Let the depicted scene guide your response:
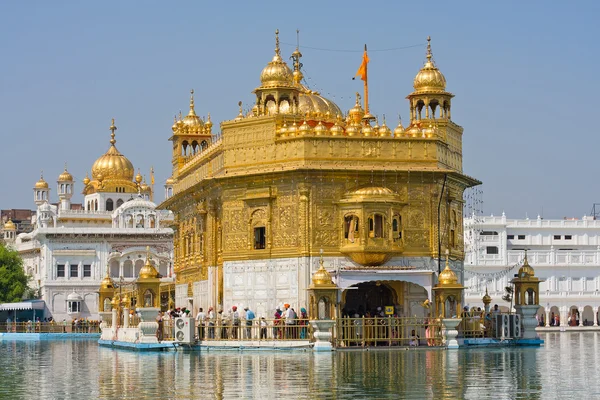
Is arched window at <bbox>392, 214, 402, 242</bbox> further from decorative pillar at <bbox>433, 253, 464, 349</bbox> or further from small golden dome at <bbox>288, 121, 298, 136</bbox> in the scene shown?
small golden dome at <bbox>288, 121, 298, 136</bbox>

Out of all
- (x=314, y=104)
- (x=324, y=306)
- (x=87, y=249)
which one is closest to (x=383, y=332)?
(x=324, y=306)

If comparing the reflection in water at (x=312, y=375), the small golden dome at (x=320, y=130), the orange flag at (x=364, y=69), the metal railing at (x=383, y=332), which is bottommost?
the reflection in water at (x=312, y=375)

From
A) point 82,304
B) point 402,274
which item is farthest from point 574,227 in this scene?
point 402,274

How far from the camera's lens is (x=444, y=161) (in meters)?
40.1

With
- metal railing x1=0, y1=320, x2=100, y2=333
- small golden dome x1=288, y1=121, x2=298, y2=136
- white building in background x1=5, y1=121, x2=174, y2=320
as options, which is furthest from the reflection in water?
white building in background x1=5, y1=121, x2=174, y2=320

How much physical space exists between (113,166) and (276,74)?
5936 cm

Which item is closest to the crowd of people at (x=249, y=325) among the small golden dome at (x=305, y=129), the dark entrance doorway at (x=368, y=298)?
the dark entrance doorway at (x=368, y=298)

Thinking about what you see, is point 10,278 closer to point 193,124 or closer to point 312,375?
point 193,124

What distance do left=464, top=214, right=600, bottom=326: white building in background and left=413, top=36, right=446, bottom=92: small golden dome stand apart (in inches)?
1755

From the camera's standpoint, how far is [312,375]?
24328 mm

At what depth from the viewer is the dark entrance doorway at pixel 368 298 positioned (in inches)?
1560

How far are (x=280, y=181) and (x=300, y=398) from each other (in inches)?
773

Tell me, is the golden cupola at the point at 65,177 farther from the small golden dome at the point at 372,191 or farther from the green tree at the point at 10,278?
the small golden dome at the point at 372,191

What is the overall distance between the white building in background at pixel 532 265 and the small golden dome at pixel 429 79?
44585 mm
